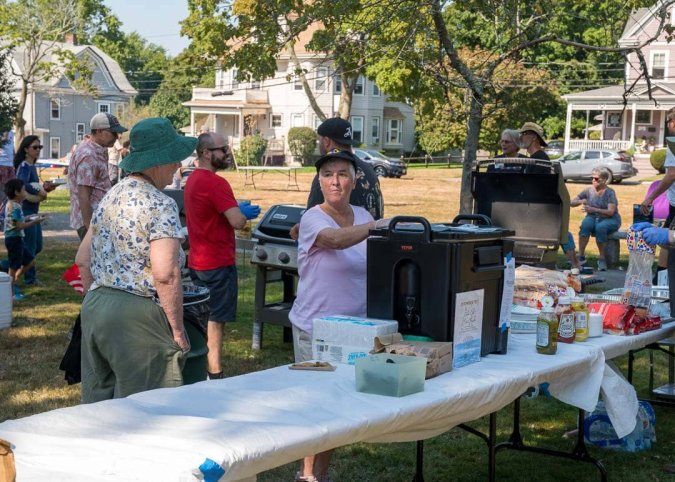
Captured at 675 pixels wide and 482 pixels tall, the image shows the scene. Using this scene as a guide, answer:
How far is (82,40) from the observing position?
87500 millimetres

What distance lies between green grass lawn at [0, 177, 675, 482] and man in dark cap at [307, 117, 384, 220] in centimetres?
143

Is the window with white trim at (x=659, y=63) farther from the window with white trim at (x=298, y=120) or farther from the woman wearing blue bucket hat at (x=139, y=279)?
the woman wearing blue bucket hat at (x=139, y=279)

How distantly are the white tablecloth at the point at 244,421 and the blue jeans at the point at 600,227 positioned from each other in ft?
35.2

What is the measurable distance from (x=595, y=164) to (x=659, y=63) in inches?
578

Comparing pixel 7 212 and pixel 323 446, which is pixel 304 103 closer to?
pixel 7 212

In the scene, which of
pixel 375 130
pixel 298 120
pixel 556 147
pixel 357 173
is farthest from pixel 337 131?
pixel 375 130

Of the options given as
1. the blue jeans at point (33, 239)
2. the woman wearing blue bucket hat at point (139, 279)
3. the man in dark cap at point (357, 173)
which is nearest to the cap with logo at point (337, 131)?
the man in dark cap at point (357, 173)

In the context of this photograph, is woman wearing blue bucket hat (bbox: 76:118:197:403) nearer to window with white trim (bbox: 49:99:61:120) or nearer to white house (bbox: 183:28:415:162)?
white house (bbox: 183:28:415:162)

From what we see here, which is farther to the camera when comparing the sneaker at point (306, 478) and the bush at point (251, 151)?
the bush at point (251, 151)

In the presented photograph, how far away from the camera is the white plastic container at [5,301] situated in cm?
867

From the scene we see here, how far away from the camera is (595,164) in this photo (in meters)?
39.0

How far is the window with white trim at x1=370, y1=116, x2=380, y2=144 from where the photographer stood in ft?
202

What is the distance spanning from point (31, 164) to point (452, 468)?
7.62 meters

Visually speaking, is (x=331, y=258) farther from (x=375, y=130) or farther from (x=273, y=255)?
(x=375, y=130)
